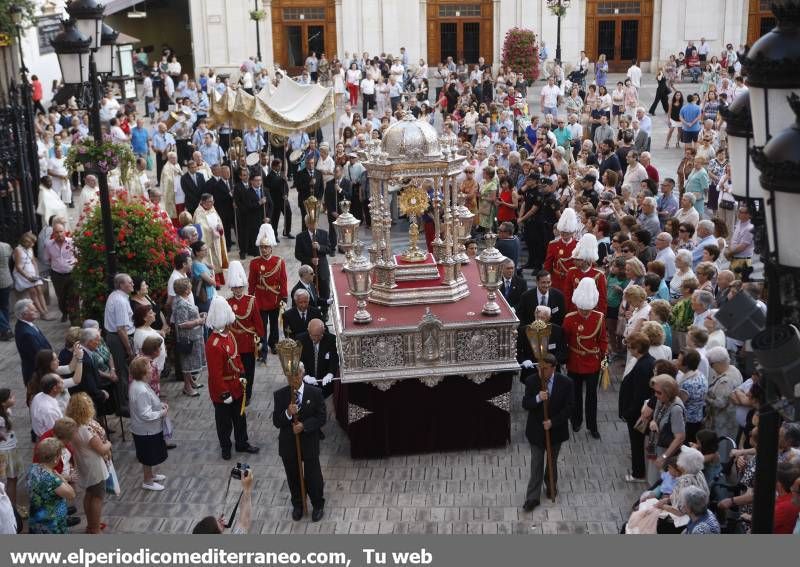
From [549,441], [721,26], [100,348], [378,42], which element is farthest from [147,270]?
[721,26]

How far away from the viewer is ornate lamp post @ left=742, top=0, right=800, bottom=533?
12.3ft

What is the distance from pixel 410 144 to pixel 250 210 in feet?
23.1

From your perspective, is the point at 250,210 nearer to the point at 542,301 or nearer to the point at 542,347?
the point at 542,301

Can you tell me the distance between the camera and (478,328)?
1000 centimetres

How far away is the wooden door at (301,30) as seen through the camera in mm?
40156

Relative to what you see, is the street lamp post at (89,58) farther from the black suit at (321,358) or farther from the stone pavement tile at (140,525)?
the stone pavement tile at (140,525)

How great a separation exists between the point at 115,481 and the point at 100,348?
5.33 feet

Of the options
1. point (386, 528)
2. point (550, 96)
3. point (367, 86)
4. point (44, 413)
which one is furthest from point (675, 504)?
point (367, 86)

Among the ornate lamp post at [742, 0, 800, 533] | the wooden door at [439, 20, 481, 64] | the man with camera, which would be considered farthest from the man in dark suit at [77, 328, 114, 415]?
the wooden door at [439, 20, 481, 64]

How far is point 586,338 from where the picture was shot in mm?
10125

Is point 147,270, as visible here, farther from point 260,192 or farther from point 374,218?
point 260,192

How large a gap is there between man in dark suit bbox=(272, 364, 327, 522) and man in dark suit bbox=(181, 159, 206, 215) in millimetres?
9484

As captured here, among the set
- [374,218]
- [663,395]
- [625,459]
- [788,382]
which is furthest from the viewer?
[374,218]

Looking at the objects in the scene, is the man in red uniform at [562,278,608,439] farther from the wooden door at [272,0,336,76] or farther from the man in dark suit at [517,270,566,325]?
the wooden door at [272,0,336,76]
